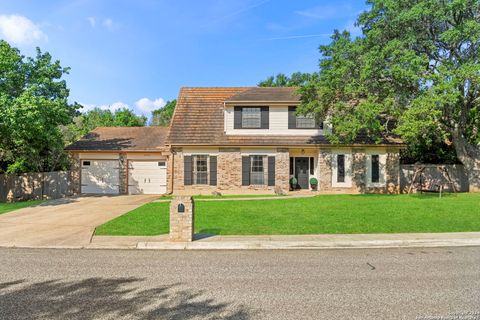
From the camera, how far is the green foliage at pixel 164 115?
5788 centimetres

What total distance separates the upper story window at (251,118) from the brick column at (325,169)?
3889 millimetres

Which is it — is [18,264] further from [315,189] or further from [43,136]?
[315,189]

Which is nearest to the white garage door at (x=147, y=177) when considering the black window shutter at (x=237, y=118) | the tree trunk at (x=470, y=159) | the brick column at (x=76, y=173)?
the brick column at (x=76, y=173)

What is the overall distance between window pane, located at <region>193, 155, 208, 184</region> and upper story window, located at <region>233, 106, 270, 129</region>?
2951 mm

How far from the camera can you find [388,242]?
330 inches

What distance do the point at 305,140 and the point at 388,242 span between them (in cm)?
1181

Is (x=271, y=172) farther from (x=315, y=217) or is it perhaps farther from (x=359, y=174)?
(x=315, y=217)

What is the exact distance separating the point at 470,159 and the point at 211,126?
1610cm

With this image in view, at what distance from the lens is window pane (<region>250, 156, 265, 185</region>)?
19.5 m

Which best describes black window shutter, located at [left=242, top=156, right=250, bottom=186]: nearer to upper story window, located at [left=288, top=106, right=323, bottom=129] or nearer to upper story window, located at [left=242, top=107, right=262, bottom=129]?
upper story window, located at [left=242, top=107, right=262, bottom=129]

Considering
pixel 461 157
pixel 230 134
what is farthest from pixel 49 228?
pixel 461 157

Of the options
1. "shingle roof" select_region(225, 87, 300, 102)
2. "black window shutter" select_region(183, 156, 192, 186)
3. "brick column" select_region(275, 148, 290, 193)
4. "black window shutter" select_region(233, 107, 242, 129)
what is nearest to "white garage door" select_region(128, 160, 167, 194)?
"black window shutter" select_region(183, 156, 192, 186)

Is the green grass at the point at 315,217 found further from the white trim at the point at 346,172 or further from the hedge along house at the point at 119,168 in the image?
the hedge along house at the point at 119,168

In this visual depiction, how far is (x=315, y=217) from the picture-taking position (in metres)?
11.6
